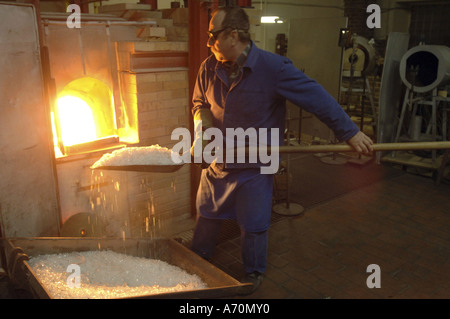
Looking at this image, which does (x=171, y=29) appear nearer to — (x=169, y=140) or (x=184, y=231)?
(x=169, y=140)

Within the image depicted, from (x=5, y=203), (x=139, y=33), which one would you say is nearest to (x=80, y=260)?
(x=5, y=203)

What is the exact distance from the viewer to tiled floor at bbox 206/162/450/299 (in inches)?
156

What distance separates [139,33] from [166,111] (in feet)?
3.11

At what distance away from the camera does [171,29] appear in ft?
15.9

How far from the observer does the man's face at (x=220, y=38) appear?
3265 millimetres

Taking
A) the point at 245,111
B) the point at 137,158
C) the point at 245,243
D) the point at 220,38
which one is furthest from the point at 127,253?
the point at 220,38

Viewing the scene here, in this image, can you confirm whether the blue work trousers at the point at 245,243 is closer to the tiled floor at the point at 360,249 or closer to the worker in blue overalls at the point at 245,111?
the worker in blue overalls at the point at 245,111

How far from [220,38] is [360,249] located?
298 cm

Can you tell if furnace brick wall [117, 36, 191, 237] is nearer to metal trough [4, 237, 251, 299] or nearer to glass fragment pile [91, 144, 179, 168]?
glass fragment pile [91, 144, 179, 168]

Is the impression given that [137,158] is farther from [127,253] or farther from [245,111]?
[245,111]

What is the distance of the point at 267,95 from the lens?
339 centimetres

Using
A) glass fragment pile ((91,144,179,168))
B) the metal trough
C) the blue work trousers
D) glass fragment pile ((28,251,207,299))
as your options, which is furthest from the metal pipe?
glass fragment pile ((28,251,207,299))

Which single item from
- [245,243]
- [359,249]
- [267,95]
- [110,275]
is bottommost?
[359,249]

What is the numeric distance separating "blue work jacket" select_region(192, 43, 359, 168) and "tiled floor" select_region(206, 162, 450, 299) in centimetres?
144
